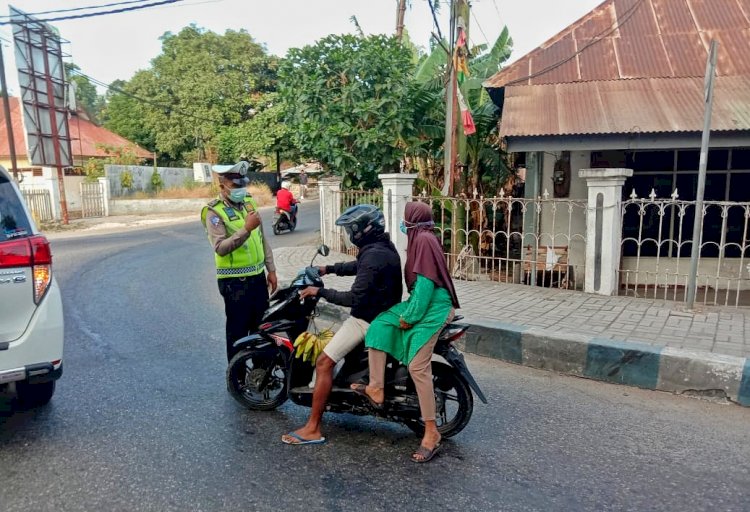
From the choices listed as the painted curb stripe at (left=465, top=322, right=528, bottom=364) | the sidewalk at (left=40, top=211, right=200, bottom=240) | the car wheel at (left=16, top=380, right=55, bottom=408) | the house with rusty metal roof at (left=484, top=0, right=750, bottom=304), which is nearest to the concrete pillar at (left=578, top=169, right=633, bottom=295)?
the house with rusty metal roof at (left=484, top=0, right=750, bottom=304)

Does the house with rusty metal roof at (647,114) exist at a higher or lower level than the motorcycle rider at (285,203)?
higher

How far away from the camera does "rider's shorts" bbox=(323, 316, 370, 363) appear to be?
3.55 metres

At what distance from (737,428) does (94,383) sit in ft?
15.6

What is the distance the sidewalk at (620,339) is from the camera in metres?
4.54

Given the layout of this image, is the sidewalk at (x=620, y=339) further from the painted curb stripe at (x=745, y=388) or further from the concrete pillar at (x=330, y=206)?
the concrete pillar at (x=330, y=206)

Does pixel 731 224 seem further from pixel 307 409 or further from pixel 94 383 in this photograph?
pixel 94 383

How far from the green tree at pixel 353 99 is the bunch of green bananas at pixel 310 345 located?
25.5 feet

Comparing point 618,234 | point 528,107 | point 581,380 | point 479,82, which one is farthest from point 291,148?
point 581,380

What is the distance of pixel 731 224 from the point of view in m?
9.02

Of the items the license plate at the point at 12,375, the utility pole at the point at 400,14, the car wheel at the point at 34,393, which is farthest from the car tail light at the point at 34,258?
the utility pole at the point at 400,14

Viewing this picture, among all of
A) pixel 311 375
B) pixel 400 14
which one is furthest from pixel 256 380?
pixel 400 14

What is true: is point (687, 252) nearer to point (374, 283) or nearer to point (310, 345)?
point (374, 283)

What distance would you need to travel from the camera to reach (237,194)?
418 centimetres

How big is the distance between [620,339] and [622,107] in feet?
14.8
